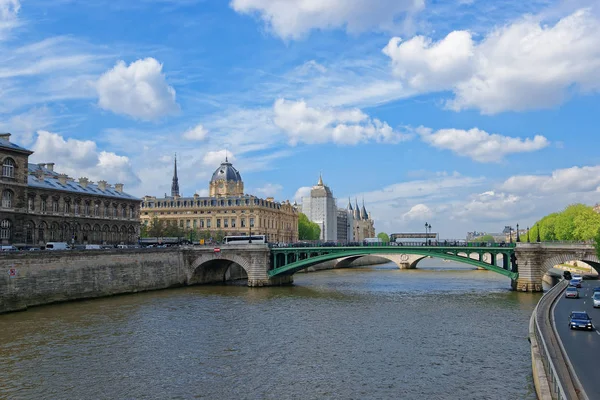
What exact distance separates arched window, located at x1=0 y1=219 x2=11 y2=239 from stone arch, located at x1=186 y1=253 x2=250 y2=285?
81.0 feet

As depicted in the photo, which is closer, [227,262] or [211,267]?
[211,267]

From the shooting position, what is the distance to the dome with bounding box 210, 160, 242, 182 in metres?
172

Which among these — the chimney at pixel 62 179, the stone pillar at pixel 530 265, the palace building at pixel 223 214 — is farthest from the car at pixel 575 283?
the palace building at pixel 223 214

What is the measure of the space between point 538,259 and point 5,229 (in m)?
62.5

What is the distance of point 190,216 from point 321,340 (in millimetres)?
116973

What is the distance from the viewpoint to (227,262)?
85.1 metres

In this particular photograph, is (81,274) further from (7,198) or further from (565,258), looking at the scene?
(565,258)

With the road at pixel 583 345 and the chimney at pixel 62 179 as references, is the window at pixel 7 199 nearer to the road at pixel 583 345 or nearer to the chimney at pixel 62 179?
the chimney at pixel 62 179

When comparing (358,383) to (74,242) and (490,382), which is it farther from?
(74,242)

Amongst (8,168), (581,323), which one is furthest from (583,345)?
(8,168)

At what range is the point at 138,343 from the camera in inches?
1480

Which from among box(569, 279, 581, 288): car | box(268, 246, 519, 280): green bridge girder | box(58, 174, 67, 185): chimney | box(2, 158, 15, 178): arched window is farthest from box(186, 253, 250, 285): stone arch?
box(569, 279, 581, 288): car

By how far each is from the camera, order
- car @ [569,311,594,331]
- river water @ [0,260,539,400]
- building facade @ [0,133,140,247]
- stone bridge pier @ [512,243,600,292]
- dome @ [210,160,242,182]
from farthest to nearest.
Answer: dome @ [210,160,242,182], stone bridge pier @ [512,243,600,292], building facade @ [0,133,140,247], car @ [569,311,594,331], river water @ [0,260,539,400]

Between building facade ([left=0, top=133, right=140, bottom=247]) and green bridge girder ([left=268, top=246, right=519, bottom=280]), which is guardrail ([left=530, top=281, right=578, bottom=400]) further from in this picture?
building facade ([left=0, top=133, right=140, bottom=247])
